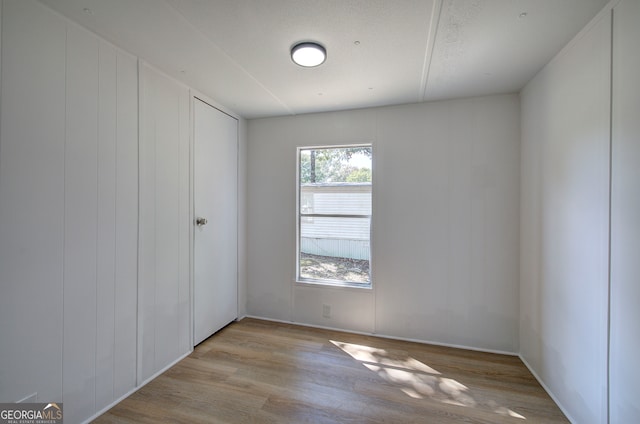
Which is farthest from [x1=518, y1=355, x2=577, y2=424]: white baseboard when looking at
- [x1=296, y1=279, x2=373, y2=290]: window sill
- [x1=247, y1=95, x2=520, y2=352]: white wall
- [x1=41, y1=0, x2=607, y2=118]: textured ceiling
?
[x1=41, y1=0, x2=607, y2=118]: textured ceiling

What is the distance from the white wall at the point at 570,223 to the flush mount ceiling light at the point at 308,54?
1.66 meters

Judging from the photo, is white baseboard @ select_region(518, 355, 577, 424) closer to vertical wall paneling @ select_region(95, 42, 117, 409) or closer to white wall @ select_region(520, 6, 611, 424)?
white wall @ select_region(520, 6, 611, 424)

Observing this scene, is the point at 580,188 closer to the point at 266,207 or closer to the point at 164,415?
the point at 266,207

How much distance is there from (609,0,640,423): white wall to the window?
1920 millimetres

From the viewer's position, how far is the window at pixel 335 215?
3.10m

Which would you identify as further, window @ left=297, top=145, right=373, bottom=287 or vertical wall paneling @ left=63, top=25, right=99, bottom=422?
window @ left=297, top=145, right=373, bottom=287

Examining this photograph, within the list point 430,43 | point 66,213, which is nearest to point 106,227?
point 66,213

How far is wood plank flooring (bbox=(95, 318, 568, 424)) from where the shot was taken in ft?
5.93

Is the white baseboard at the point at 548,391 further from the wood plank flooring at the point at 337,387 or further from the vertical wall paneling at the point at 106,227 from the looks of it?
the vertical wall paneling at the point at 106,227

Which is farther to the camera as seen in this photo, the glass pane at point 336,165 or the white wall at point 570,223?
the glass pane at point 336,165

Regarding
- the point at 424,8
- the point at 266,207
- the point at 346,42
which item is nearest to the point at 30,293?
the point at 266,207

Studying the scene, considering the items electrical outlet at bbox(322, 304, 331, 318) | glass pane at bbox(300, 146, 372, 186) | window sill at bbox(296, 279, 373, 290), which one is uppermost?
glass pane at bbox(300, 146, 372, 186)

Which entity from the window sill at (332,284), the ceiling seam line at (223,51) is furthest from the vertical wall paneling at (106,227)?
the window sill at (332,284)

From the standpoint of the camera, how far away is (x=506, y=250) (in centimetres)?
260
